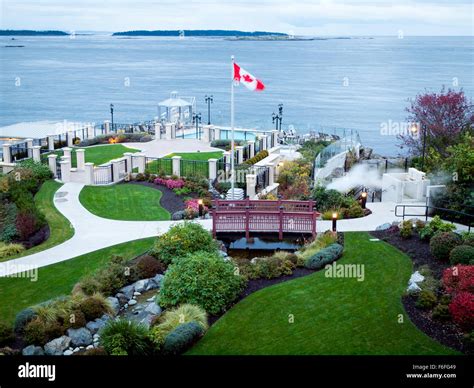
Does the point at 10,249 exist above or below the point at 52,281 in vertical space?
above

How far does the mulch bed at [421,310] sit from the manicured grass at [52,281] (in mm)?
8555

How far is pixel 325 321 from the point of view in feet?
48.8

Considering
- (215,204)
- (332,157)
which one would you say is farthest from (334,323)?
(332,157)

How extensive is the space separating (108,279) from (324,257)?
662 centimetres

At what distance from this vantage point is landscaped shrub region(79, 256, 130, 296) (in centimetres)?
1675

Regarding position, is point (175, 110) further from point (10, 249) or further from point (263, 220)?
point (10, 249)

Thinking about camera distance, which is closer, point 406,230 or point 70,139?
point 406,230

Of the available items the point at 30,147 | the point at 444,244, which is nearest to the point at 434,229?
the point at 444,244

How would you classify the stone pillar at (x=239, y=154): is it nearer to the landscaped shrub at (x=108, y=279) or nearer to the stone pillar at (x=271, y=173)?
the stone pillar at (x=271, y=173)

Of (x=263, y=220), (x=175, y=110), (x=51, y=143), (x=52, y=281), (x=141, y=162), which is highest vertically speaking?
(x=175, y=110)

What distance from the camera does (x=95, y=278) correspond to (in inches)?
678

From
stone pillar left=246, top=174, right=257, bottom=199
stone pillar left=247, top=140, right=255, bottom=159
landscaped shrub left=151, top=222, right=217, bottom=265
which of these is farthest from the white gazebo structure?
landscaped shrub left=151, top=222, right=217, bottom=265

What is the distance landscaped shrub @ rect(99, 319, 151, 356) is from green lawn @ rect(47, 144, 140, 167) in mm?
23007

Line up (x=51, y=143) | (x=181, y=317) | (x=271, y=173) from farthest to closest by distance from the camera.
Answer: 1. (x=51, y=143)
2. (x=271, y=173)
3. (x=181, y=317)
